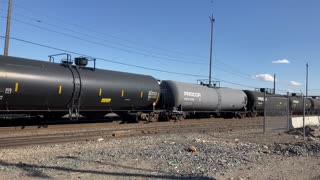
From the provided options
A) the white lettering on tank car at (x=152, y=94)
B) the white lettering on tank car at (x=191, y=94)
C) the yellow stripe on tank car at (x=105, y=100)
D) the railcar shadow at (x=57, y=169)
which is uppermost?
the white lettering on tank car at (x=191, y=94)

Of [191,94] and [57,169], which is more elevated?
[191,94]

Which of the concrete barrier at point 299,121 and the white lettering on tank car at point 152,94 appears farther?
the white lettering on tank car at point 152,94

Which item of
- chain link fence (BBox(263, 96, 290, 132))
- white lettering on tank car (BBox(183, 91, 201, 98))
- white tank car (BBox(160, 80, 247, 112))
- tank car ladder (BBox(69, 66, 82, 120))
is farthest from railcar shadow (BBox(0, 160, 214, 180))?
white lettering on tank car (BBox(183, 91, 201, 98))

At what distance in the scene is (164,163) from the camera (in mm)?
10844

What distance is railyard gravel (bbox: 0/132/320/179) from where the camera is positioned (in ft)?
30.7

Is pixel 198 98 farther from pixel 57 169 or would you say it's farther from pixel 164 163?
pixel 57 169

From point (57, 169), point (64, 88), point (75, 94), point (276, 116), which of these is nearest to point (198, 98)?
point (276, 116)

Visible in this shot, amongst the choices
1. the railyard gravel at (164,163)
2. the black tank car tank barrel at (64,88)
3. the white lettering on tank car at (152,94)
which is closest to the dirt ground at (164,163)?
the railyard gravel at (164,163)

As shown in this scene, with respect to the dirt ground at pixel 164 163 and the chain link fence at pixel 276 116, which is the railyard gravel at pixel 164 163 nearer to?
the dirt ground at pixel 164 163

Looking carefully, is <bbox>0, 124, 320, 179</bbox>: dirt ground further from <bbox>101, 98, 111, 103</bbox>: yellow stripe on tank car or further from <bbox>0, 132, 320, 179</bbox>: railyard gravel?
<bbox>101, 98, 111, 103</bbox>: yellow stripe on tank car

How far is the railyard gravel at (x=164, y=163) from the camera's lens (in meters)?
9.35

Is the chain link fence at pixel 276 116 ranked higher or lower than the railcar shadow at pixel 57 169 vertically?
higher

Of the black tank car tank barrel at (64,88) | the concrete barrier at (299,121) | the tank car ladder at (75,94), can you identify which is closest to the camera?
the black tank car tank barrel at (64,88)

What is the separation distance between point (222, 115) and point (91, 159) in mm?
33833
